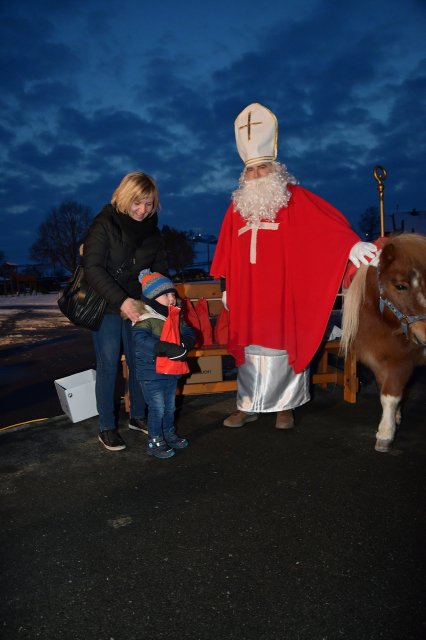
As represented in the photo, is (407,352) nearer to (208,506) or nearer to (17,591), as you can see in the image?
(208,506)

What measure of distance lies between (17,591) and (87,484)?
40.5 inches

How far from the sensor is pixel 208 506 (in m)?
2.82

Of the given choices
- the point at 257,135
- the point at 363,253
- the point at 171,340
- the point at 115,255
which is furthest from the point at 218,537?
the point at 257,135

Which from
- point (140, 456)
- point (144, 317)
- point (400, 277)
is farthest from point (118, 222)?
point (400, 277)

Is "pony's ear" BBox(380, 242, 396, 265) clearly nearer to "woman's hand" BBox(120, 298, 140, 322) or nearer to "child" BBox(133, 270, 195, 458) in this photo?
"child" BBox(133, 270, 195, 458)

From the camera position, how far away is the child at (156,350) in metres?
3.38

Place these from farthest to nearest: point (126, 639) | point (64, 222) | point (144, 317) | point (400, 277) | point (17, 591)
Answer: point (64, 222), point (144, 317), point (400, 277), point (17, 591), point (126, 639)

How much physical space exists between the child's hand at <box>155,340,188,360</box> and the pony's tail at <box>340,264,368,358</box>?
1.35 metres

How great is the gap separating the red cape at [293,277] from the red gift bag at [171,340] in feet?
2.81

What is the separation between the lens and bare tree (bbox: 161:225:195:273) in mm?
69844

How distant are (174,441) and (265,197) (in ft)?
7.18

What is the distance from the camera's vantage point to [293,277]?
3861mm

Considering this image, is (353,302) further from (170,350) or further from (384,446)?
(170,350)

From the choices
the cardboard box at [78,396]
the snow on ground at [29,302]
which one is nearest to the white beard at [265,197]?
the cardboard box at [78,396]
